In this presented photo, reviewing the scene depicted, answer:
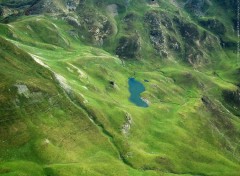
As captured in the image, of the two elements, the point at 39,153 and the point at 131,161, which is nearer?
the point at 39,153

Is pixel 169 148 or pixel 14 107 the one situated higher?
pixel 14 107

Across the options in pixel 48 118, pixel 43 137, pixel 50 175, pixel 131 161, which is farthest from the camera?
pixel 131 161

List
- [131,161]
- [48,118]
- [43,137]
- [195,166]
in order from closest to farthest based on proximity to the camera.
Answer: [43,137]
[48,118]
[131,161]
[195,166]

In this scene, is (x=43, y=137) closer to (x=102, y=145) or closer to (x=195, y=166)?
(x=102, y=145)

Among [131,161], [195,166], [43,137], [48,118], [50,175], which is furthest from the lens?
[195,166]

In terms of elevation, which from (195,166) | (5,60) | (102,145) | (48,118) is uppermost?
(5,60)

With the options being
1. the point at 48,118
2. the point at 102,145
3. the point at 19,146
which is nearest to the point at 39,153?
the point at 19,146

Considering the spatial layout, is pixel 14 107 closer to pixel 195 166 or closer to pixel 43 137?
pixel 43 137

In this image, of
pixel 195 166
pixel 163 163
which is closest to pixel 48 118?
pixel 163 163

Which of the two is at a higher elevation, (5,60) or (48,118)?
(5,60)
